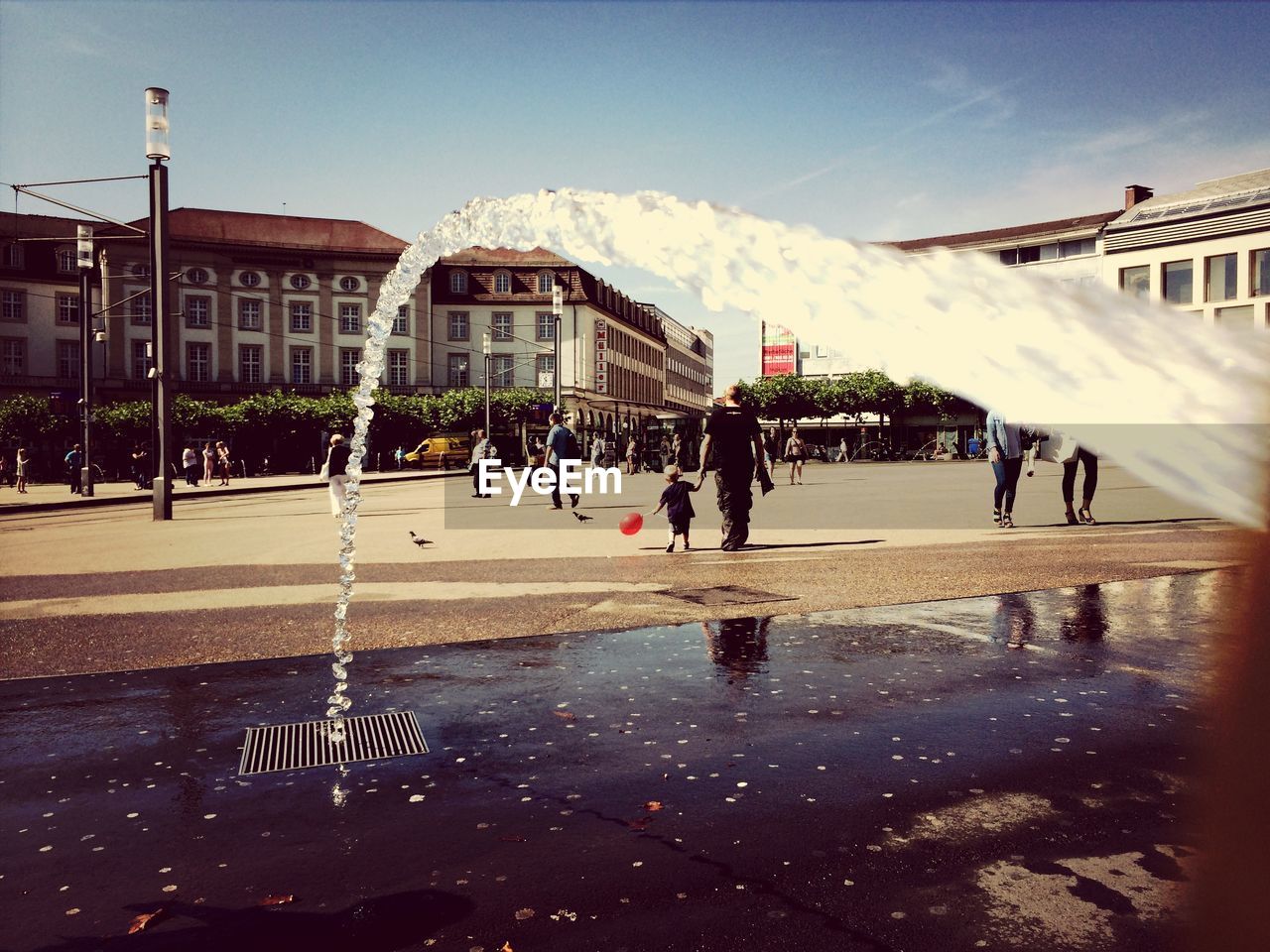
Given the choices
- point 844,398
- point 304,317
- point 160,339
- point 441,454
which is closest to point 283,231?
point 304,317

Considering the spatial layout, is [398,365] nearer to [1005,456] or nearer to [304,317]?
[304,317]

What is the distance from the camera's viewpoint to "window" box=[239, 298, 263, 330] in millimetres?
69750

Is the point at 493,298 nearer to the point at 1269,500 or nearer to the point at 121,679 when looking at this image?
the point at 121,679

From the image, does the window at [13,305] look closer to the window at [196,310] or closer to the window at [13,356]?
the window at [13,356]

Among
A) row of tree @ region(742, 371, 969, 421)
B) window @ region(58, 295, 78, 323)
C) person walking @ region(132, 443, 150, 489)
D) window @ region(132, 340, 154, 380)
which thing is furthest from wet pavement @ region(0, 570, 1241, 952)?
row of tree @ region(742, 371, 969, 421)

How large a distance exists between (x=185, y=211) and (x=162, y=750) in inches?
2997

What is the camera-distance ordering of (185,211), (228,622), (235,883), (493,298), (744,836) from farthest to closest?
(493,298), (185,211), (228,622), (744,836), (235,883)

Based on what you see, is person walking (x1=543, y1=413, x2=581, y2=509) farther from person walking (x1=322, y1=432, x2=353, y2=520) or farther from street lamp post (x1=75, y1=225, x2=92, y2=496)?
street lamp post (x1=75, y1=225, x2=92, y2=496)

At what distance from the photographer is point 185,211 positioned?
71250mm

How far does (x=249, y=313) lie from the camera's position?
70000mm

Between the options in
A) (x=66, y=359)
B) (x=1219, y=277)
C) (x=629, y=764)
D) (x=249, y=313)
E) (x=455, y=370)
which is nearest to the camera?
(x=629, y=764)

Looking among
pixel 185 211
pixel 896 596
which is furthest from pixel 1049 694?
pixel 185 211

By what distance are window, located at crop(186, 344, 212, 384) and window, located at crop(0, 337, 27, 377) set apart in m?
10.7

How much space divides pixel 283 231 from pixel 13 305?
60.5 ft
